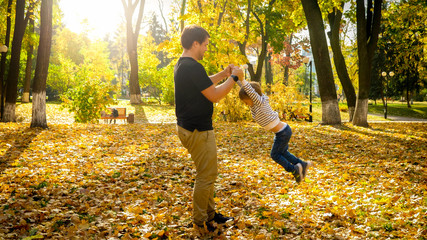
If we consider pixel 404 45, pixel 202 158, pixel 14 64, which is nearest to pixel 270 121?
pixel 202 158

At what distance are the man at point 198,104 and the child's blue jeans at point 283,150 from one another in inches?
58.9

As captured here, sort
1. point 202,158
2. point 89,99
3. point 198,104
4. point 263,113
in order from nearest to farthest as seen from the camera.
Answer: point 198,104, point 202,158, point 263,113, point 89,99

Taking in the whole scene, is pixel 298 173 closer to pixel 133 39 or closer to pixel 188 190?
pixel 188 190

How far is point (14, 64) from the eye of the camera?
12812 millimetres

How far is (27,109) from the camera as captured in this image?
2092cm

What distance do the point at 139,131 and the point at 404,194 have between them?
854 centimetres

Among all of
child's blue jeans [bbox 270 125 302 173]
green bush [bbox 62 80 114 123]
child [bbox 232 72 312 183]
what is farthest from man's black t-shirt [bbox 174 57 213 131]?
green bush [bbox 62 80 114 123]

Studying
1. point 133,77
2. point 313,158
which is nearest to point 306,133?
point 313,158

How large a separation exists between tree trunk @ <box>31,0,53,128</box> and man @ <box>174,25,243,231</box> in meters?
9.08

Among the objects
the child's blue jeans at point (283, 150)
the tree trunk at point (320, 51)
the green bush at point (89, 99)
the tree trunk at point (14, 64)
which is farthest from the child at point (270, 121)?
the tree trunk at point (14, 64)

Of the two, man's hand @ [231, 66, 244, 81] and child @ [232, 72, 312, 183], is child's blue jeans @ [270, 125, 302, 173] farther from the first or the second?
man's hand @ [231, 66, 244, 81]

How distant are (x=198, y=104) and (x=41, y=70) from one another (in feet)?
31.4

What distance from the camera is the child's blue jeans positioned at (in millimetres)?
4613

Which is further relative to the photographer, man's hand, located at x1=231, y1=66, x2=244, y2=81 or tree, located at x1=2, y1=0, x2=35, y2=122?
tree, located at x1=2, y1=0, x2=35, y2=122
